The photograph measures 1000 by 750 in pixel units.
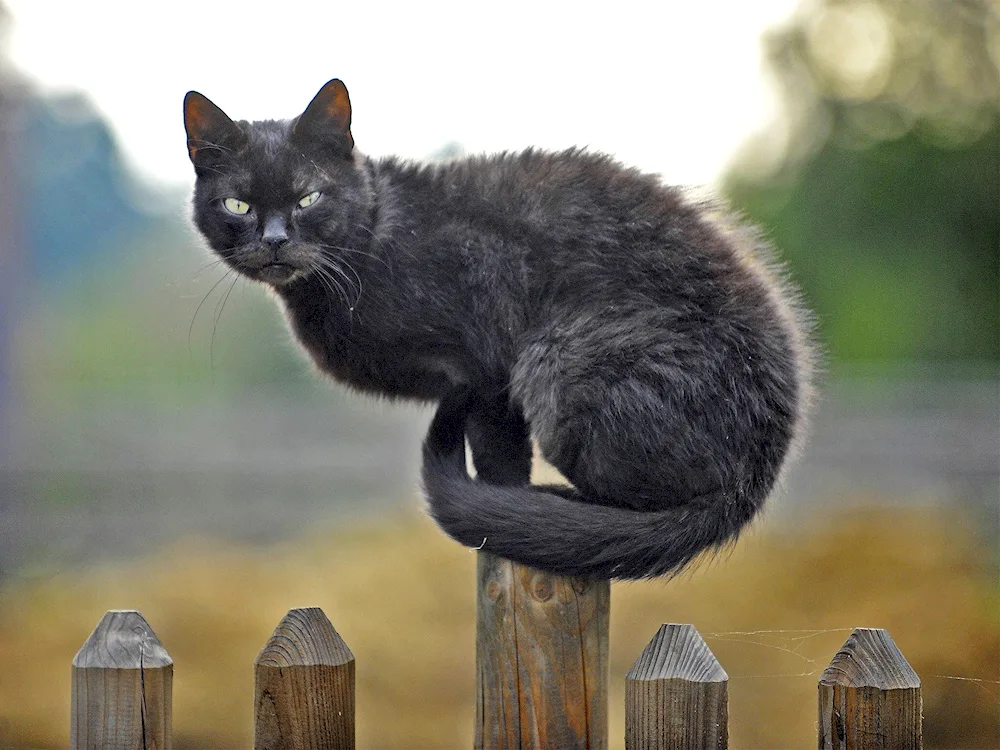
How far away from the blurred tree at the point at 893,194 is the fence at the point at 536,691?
12.0 feet

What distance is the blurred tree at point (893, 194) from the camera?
4.77 m

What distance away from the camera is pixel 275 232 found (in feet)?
5.70

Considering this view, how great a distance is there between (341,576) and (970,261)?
3642 mm

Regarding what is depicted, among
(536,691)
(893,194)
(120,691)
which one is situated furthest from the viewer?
(893,194)

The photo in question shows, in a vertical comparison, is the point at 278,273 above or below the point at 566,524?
above

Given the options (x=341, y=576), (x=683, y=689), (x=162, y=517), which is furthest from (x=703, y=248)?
(x=162, y=517)

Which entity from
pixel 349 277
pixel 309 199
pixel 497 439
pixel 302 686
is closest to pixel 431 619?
pixel 497 439

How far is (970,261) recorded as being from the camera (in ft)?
15.9

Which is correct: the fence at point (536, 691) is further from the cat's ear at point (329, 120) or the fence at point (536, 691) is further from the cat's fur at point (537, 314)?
the cat's ear at point (329, 120)

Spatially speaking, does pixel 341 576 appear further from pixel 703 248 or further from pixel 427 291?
pixel 703 248

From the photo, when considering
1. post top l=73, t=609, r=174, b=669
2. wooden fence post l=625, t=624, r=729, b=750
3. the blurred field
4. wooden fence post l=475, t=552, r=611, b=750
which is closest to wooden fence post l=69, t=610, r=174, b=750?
post top l=73, t=609, r=174, b=669

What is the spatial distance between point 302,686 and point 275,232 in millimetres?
851

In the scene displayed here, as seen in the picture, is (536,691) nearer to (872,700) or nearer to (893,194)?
(872,700)

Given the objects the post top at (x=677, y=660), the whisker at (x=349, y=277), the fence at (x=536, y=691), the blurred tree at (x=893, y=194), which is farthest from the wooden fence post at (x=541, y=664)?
the blurred tree at (x=893, y=194)
